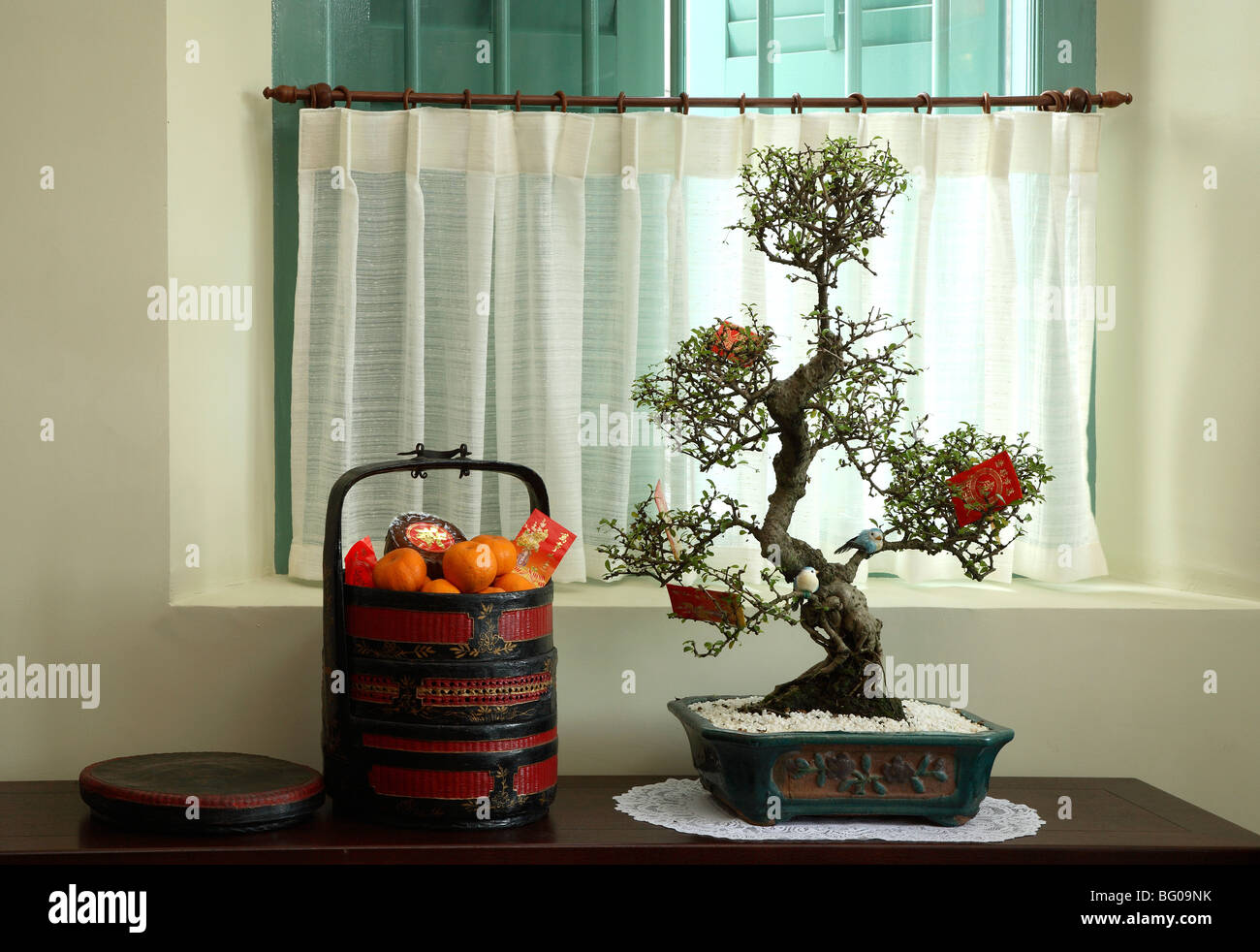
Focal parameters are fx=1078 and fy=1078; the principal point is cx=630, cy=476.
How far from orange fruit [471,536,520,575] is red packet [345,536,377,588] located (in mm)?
165

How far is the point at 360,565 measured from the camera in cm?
154

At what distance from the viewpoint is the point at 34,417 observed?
5.74ft

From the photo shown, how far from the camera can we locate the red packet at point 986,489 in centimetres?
147

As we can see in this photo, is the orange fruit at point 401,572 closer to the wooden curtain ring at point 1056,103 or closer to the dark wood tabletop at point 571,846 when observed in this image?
the dark wood tabletop at point 571,846

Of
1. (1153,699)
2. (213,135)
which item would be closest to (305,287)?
(213,135)

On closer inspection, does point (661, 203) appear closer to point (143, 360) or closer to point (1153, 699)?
point (143, 360)

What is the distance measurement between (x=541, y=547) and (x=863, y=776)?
549 mm

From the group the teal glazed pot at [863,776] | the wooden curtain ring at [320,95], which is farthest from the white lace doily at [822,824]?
the wooden curtain ring at [320,95]

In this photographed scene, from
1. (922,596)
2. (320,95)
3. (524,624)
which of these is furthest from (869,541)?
(320,95)

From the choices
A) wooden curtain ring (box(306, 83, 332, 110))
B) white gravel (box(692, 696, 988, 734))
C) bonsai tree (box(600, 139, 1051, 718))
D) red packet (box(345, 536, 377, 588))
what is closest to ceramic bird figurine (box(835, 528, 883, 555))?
bonsai tree (box(600, 139, 1051, 718))

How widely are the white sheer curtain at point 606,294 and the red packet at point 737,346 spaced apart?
42 centimetres

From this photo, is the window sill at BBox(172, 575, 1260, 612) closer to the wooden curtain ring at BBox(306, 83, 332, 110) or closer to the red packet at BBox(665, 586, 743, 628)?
A: the red packet at BBox(665, 586, 743, 628)

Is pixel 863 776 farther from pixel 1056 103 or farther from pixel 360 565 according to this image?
pixel 1056 103

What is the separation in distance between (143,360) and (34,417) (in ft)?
0.64
